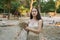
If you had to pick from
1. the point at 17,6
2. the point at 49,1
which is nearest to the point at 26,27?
the point at 17,6

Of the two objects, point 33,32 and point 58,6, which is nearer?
point 33,32

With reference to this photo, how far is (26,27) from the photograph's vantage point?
535 centimetres

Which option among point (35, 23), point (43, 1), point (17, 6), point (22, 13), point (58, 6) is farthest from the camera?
point (43, 1)

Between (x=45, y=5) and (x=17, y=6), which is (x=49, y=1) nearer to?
(x=45, y=5)

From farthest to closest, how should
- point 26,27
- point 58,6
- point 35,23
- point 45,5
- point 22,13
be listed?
point 45,5 < point 58,6 < point 22,13 < point 35,23 < point 26,27

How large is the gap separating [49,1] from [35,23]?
61.6 m

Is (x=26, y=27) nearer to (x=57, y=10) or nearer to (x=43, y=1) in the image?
(x=57, y=10)

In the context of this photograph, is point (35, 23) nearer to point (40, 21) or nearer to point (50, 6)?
point (40, 21)

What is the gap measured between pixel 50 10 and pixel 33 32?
188ft

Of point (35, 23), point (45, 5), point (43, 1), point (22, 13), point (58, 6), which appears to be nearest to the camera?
point (35, 23)

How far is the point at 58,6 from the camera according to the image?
196 ft

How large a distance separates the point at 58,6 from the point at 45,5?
497cm

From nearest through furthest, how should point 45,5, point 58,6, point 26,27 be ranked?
point 26,27
point 58,6
point 45,5

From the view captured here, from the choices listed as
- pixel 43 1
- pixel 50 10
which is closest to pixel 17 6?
pixel 50 10
